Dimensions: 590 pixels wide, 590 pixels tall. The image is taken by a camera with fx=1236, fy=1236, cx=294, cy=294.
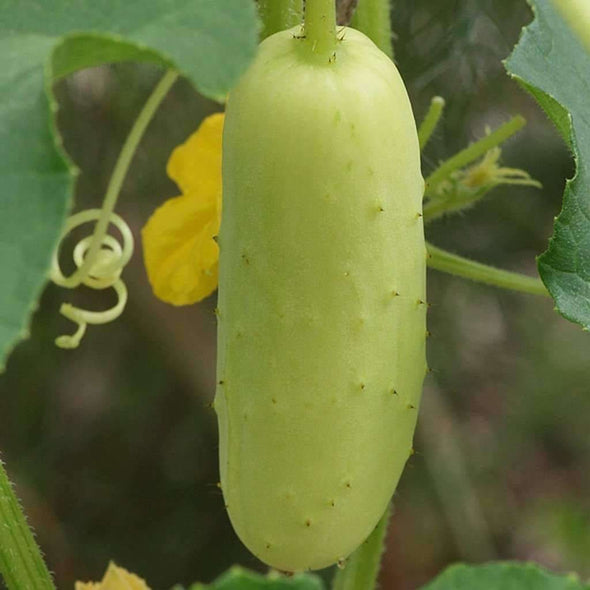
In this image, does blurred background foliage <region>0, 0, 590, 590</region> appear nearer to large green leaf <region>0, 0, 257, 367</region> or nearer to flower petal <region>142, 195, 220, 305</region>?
flower petal <region>142, 195, 220, 305</region>

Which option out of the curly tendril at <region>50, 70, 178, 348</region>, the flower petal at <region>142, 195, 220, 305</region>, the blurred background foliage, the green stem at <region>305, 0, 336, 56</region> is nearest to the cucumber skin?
the green stem at <region>305, 0, 336, 56</region>

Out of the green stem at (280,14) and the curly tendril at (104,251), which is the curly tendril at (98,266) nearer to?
the curly tendril at (104,251)

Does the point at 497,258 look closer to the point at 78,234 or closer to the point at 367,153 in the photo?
the point at 78,234

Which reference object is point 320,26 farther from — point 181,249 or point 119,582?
point 119,582

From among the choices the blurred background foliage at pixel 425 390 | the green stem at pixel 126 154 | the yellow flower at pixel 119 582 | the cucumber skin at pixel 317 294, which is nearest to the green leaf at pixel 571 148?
the cucumber skin at pixel 317 294

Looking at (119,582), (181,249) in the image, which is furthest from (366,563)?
(181,249)

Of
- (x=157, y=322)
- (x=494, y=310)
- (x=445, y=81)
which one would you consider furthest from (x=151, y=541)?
(x=445, y=81)
